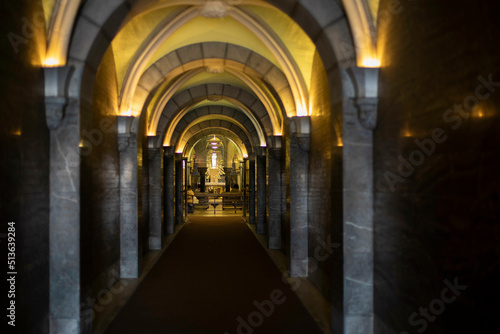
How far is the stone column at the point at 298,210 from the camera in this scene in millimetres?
6703

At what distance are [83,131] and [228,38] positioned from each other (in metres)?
3.92

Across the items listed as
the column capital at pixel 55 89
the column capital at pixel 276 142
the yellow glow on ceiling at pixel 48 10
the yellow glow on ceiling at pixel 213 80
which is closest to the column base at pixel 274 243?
the column capital at pixel 276 142

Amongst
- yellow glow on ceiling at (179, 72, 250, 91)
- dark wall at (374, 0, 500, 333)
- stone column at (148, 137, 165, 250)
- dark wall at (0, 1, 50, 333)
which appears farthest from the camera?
yellow glow on ceiling at (179, 72, 250, 91)

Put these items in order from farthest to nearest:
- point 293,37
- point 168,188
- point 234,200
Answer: point 234,200 < point 168,188 < point 293,37

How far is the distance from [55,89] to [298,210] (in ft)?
14.7

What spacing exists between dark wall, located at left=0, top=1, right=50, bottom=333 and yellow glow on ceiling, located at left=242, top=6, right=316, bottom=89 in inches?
134

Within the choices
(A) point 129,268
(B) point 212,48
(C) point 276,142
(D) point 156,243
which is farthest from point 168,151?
(A) point 129,268

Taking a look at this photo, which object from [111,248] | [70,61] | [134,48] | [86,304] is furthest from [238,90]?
[86,304]

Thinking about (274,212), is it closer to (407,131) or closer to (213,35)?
(213,35)

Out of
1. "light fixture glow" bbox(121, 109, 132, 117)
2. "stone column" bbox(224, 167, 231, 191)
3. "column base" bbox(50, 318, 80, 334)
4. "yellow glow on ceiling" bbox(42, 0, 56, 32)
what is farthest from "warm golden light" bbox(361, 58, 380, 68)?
"stone column" bbox(224, 167, 231, 191)

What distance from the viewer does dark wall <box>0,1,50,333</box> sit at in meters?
3.02

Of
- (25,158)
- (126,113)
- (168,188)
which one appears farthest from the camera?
(168,188)

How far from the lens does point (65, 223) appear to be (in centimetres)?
377

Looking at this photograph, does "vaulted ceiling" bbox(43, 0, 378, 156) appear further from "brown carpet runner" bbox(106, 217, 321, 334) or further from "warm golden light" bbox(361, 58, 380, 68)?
"brown carpet runner" bbox(106, 217, 321, 334)
